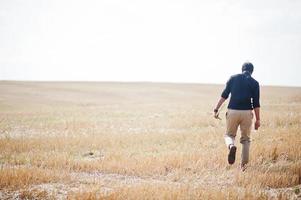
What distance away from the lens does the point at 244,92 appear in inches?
449

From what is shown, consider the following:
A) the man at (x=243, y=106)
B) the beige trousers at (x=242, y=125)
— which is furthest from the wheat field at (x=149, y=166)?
the man at (x=243, y=106)

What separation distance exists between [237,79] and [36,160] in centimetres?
643

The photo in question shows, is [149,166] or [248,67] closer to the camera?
[248,67]

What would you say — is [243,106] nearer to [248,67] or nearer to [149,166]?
[248,67]

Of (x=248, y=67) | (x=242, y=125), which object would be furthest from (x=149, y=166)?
(x=248, y=67)

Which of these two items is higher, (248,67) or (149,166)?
(248,67)

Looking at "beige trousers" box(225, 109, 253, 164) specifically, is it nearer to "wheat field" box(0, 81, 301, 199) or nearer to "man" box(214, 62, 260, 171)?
"man" box(214, 62, 260, 171)

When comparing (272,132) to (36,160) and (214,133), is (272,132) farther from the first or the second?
(36,160)

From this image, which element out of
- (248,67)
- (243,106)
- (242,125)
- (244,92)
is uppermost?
(248,67)

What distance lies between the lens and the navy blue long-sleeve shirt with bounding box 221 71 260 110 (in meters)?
11.4

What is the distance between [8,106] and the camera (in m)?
51.8

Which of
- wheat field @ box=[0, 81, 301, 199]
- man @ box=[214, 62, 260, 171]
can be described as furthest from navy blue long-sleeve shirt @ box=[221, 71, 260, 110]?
wheat field @ box=[0, 81, 301, 199]

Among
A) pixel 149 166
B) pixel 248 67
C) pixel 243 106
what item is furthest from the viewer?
pixel 149 166

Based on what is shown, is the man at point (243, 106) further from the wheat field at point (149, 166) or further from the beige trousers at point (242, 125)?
the wheat field at point (149, 166)
